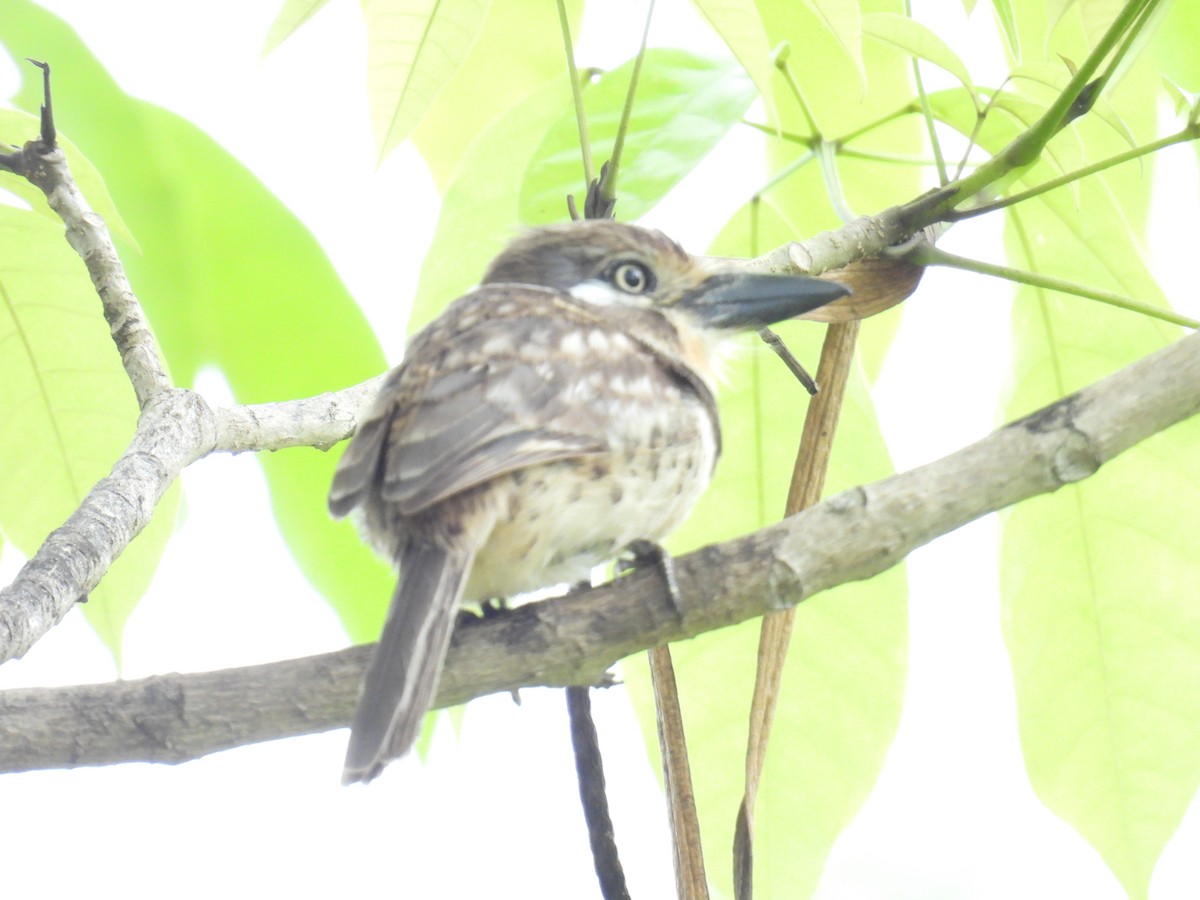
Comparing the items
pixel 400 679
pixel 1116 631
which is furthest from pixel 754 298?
pixel 400 679

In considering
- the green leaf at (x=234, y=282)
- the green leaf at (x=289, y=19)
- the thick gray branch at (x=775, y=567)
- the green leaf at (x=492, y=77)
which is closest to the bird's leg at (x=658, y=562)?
the thick gray branch at (x=775, y=567)

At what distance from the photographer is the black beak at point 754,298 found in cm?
162

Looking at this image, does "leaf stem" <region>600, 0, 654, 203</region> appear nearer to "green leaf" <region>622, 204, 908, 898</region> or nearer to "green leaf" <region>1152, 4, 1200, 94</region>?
"green leaf" <region>622, 204, 908, 898</region>

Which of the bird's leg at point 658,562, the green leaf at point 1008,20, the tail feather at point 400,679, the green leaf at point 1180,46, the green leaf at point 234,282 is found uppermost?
the green leaf at point 1180,46

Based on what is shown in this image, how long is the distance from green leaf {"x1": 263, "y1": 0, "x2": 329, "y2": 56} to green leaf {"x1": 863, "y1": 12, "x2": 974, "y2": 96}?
600 mm

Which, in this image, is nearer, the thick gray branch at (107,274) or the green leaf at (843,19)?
the green leaf at (843,19)

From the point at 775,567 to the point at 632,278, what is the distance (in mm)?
769

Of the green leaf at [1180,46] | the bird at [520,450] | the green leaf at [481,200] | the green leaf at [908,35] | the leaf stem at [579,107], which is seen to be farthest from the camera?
the green leaf at [481,200]

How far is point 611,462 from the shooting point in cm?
156

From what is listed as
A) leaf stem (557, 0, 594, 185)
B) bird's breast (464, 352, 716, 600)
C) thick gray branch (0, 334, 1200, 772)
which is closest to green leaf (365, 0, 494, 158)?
leaf stem (557, 0, 594, 185)

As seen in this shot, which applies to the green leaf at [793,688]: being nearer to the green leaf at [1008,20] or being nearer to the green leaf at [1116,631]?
the green leaf at [1116,631]

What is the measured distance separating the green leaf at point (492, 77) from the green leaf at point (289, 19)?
52cm

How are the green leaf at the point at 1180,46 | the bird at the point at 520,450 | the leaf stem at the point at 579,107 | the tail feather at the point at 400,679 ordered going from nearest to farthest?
the tail feather at the point at 400,679, the bird at the point at 520,450, the leaf stem at the point at 579,107, the green leaf at the point at 1180,46

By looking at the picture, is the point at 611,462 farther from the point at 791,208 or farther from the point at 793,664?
the point at 791,208
